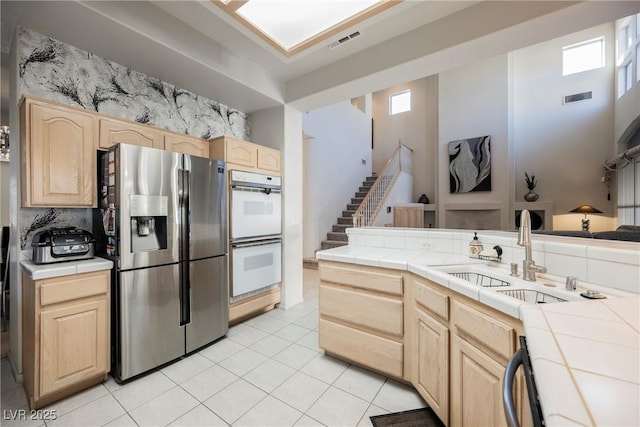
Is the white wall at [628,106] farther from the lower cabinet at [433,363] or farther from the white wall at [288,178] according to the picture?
the lower cabinet at [433,363]

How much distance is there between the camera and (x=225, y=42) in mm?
2512

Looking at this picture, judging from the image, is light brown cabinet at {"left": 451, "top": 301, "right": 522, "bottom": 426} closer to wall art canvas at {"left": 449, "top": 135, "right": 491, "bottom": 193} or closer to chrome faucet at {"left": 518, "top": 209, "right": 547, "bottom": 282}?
chrome faucet at {"left": 518, "top": 209, "right": 547, "bottom": 282}

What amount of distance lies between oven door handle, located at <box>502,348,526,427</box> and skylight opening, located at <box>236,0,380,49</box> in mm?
2209

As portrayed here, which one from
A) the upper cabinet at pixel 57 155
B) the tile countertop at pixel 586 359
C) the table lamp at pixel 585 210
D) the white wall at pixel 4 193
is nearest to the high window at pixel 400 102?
the table lamp at pixel 585 210

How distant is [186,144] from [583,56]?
9.27 m

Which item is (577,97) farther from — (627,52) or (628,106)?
(628,106)

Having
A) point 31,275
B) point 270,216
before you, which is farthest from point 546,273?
point 31,275

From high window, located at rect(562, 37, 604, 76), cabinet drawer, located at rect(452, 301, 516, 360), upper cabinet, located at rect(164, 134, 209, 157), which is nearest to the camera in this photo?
cabinet drawer, located at rect(452, 301, 516, 360)

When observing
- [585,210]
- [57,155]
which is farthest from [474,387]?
[585,210]

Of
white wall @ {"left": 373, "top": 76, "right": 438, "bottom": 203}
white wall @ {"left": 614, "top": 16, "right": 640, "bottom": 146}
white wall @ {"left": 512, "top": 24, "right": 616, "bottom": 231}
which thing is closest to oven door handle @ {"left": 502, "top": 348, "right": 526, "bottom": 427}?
white wall @ {"left": 614, "top": 16, "right": 640, "bottom": 146}

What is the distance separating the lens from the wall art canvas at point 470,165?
6910 mm

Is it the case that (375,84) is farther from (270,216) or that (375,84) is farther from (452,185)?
(452,185)

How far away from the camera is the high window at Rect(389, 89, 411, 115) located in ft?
29.4

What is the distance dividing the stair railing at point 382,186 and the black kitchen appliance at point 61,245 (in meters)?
4.26
